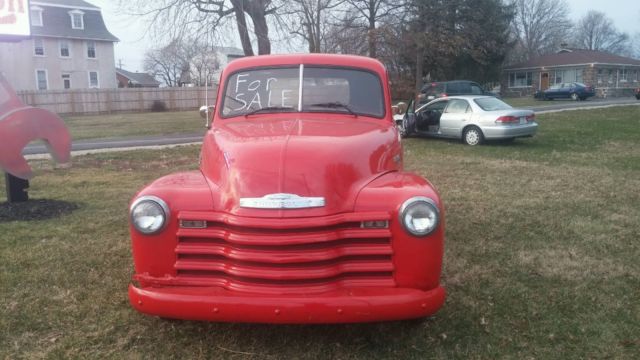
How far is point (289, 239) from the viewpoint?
3.19m

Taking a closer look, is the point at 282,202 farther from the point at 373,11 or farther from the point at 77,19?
the point at 77,19

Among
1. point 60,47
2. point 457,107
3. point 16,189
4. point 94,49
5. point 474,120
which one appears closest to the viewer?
point 16,189

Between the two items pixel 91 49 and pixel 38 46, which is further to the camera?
pixel 91 49

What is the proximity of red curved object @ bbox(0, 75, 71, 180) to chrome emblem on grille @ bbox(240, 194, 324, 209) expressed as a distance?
4.89 m

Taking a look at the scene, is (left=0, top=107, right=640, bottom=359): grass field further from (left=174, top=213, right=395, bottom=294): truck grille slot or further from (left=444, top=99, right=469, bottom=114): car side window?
(left=444, top=99, right=469, bottom=114): car side window

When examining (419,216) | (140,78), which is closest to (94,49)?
(140,78)

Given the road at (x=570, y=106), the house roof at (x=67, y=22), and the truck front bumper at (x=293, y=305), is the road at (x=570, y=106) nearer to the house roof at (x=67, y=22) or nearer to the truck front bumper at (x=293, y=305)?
the truck front bumper at (x=293, y=305)

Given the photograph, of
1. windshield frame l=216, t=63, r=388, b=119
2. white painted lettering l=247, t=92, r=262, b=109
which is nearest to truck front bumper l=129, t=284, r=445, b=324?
windshield frame l=216, t=63, r=388, b=119

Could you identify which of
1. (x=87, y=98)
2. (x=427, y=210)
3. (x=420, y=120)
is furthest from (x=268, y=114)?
(x=87, y=98)

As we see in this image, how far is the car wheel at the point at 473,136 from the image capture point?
14.4 meters

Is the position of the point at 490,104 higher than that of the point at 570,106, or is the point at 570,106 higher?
the point at 490,104

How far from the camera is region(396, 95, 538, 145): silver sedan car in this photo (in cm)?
1411

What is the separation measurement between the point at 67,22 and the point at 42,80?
5.69m

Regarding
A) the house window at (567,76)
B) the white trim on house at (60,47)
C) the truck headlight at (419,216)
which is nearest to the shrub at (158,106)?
the white trim on house at (60,47)
